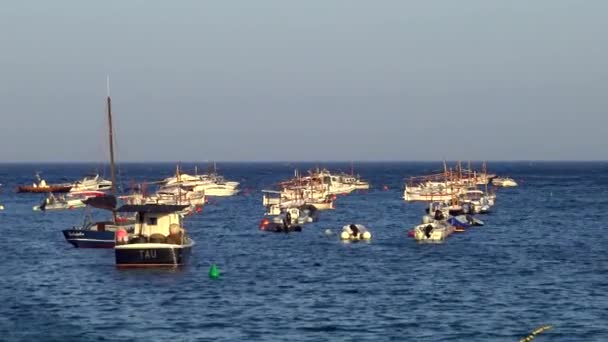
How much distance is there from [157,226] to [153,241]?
1.47 meters

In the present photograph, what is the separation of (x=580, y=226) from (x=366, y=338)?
303ft

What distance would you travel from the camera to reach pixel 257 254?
107m

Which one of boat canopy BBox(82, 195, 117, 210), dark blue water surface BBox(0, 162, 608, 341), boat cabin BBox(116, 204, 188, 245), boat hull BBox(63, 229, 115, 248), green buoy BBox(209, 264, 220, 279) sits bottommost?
dark blue water surface BBox(0, 162, 608, 341)

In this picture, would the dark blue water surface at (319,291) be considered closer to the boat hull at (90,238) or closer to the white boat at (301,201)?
the boat hull at (90,238)

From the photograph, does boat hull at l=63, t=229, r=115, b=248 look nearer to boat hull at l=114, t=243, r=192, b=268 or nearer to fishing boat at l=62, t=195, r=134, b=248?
fishing boat at l=62, t=195, r=134, b=248

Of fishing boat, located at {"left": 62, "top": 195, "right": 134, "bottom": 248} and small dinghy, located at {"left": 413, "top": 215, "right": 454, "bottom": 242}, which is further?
small dinghy, located at {"left": 413, "top": 215, "right": 454, "bottom": 242}

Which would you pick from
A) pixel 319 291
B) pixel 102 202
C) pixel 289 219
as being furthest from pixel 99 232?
pixel 289 219

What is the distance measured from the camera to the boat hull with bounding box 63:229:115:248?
344 feet

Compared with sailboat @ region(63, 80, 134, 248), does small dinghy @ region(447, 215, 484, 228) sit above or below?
below

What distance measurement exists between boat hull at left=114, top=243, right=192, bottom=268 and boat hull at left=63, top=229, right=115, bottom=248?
18039mm

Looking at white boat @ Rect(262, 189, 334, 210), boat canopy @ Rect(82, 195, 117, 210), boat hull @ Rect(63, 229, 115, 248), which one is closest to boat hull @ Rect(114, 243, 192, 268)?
boat hull @ Rect(63, 229, 115, 248)

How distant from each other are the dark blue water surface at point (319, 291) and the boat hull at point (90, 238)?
110cm

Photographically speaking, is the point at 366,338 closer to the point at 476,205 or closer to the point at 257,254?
the point at 257,254

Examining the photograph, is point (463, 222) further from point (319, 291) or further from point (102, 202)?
point (319, 291)
